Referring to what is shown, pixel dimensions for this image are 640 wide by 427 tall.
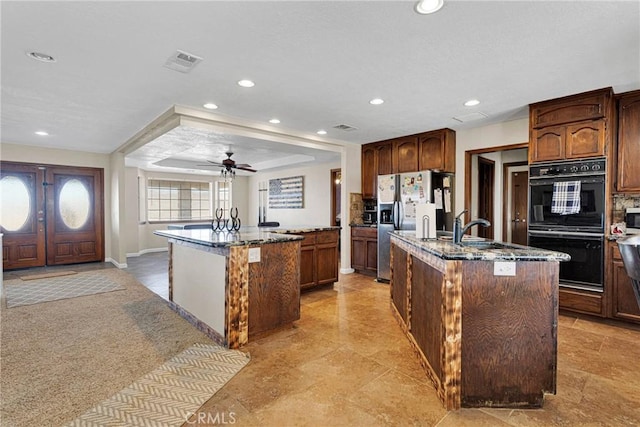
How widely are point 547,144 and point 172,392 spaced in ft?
14.0

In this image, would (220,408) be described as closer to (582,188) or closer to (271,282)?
(271,282)

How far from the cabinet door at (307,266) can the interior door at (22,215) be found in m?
→ 5.52

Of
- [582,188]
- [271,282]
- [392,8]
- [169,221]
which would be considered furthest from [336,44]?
[169,221]

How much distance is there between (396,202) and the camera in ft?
17.0

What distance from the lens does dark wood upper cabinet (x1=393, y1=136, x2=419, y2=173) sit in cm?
527

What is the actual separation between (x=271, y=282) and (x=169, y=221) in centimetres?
707

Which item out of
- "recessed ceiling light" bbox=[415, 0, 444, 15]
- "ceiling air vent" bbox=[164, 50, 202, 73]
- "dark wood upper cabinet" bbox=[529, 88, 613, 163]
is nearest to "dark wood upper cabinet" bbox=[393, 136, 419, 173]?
"dark wood upper cabinet" bbox=[529, 88, 613, 163]

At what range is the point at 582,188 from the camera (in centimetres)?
344

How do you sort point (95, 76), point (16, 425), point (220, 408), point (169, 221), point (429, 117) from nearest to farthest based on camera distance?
1. point (16, 425)
2. point (220, 408)
3. point (95, 76)
4. point (429, 117)
5. point (169, 221)

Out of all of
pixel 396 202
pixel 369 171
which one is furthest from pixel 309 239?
pixel 369 171

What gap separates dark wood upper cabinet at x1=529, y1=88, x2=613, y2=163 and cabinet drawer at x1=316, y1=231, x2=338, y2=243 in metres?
Answer: 2.64

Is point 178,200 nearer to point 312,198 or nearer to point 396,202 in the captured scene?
point 312,198

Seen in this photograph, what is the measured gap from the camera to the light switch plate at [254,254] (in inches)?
116

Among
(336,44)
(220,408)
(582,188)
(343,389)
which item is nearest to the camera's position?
(220,408)
